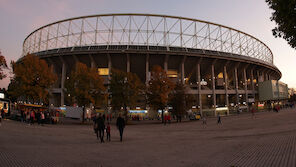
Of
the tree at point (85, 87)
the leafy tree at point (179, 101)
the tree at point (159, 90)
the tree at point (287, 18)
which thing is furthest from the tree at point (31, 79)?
the tree at point (287, 18)

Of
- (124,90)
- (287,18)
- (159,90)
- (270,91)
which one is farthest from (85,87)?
(270,91)

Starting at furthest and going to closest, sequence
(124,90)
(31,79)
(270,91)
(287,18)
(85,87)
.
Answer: (270,91)
(124,90)
(85,87)
(31,79)
(287,18)

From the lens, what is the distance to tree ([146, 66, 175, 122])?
29.4 m

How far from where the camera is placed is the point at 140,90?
30.6 metres

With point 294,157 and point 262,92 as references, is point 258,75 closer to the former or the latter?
point 262,92

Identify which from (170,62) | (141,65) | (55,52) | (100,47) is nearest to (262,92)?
(170,62)

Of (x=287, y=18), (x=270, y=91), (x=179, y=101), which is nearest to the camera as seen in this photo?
(x=287, y=18)

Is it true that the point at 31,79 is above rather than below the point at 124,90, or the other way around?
above

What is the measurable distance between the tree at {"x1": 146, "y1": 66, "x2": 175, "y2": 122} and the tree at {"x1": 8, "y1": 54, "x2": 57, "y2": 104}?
49.0 ft

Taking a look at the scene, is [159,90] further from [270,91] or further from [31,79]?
[270,91]

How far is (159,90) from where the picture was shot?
29766mm

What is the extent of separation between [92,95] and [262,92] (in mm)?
51751

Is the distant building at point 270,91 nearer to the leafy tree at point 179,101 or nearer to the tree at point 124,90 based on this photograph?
the leafy tree at point 179,101

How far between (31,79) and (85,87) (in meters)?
7.47
